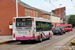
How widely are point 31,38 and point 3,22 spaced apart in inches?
752

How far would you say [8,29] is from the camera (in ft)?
109

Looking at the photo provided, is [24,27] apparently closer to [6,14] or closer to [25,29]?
[25,29]

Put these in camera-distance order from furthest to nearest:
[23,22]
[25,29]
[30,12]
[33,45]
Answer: [30,12] → [23,22] → [25,29] → [33,45]

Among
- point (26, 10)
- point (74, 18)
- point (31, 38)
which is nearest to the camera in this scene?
point (31, 38)

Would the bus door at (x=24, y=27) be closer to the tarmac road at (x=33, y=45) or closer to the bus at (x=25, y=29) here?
the bus at (x=25, y=29)

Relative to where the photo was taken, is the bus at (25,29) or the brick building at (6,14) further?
the brick building at (6,14)

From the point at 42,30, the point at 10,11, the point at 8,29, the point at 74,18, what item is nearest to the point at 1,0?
the point at 10,11

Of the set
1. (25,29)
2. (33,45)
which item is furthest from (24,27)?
(33,45)

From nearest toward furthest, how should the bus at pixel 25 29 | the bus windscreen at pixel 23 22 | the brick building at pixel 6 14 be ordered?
1. the bus at pixel 25 29
2. the bus windscreen at pixel 23 22
3. the brick building at pixel 6 14

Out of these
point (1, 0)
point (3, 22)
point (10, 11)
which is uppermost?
point (1, 0)

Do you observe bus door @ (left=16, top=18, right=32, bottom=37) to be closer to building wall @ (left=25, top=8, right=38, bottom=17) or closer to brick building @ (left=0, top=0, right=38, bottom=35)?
brick building @ (left=0, top=0, right=38, bottom=35)

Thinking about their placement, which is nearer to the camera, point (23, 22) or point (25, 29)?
point (25, 29)

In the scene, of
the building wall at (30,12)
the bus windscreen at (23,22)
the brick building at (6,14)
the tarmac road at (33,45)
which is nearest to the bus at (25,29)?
the bus windscreen at (23,22)

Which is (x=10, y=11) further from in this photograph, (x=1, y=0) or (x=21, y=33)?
(x=21, y=33)
